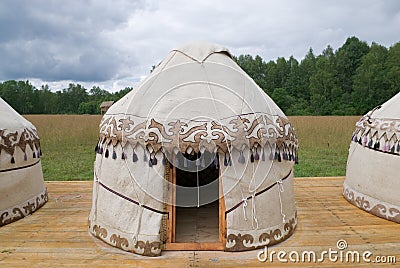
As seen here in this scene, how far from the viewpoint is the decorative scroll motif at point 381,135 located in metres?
3.44

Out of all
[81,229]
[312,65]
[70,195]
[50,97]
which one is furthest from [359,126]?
[50,97]

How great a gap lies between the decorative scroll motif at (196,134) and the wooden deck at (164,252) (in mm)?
778

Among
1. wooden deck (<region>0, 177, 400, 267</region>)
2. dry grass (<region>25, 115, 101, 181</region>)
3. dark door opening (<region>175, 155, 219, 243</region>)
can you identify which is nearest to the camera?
wooden deck (<region>0, 177, 400, 267</region>)

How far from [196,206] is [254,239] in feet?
4.40

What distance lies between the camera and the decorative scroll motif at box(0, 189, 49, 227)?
11.1 ft

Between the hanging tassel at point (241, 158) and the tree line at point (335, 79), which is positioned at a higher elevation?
Result: the tree line at point (335, 79)

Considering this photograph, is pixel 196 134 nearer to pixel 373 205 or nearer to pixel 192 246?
pixel 192 246

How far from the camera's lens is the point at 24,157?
3582 millimetres

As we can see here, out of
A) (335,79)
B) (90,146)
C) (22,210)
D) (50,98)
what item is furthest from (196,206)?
(50,98)

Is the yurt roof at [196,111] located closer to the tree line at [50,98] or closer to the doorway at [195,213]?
the doorway at [195,213]

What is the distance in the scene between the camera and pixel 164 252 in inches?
106

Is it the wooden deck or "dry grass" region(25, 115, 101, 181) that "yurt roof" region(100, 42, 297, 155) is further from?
"dry grass" region(25, 115, 101, 181)

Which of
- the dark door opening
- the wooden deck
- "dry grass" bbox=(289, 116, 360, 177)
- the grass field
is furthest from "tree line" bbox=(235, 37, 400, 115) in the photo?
the wooden deck

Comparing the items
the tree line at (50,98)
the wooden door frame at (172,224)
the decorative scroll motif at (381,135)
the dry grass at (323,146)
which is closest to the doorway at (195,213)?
the wooden door frame at (172,224)
